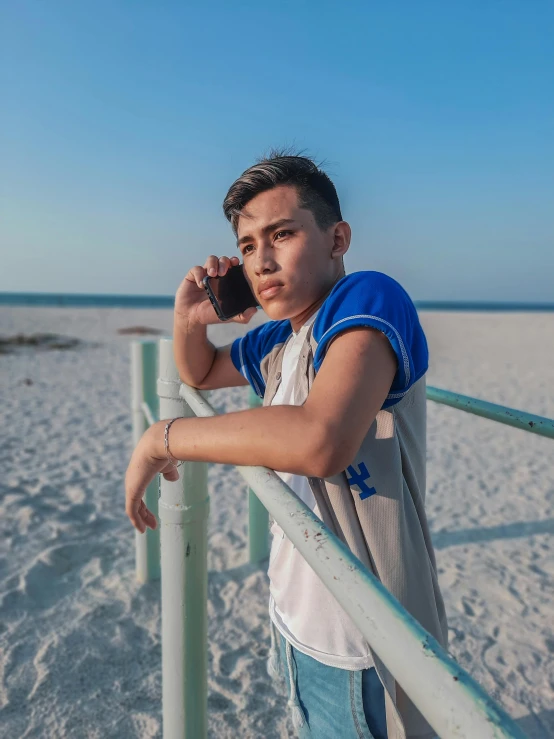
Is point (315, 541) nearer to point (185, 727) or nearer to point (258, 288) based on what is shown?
point (258, 288)

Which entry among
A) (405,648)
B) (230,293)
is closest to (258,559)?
(230,293)

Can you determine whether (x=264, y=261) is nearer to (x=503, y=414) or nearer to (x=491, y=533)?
(x=503, y=414)

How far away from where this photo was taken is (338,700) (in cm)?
113

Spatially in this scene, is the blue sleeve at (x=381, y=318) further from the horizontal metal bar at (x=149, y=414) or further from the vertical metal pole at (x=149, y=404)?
the vertical metal pole at (x=149, y=404)

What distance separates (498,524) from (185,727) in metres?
3.09

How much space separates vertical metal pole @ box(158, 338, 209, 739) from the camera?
4.91 ft

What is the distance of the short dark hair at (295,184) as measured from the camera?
1.27 meters

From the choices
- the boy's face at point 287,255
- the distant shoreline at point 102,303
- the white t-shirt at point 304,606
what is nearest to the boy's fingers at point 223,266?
the boy's face at point 287,255

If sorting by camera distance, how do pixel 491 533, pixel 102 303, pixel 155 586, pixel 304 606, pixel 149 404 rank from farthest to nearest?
pixel 102 303
pixel 491 533
pixel 155 586
pixel 149 404
pixel 304 606

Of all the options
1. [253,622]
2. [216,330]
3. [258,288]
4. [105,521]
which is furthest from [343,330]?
[216,330]

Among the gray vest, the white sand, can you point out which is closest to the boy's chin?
the gray vest

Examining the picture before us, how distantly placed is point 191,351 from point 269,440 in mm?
817

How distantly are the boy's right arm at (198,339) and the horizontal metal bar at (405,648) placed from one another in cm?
100

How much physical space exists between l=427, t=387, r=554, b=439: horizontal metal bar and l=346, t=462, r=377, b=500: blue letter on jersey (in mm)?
489
